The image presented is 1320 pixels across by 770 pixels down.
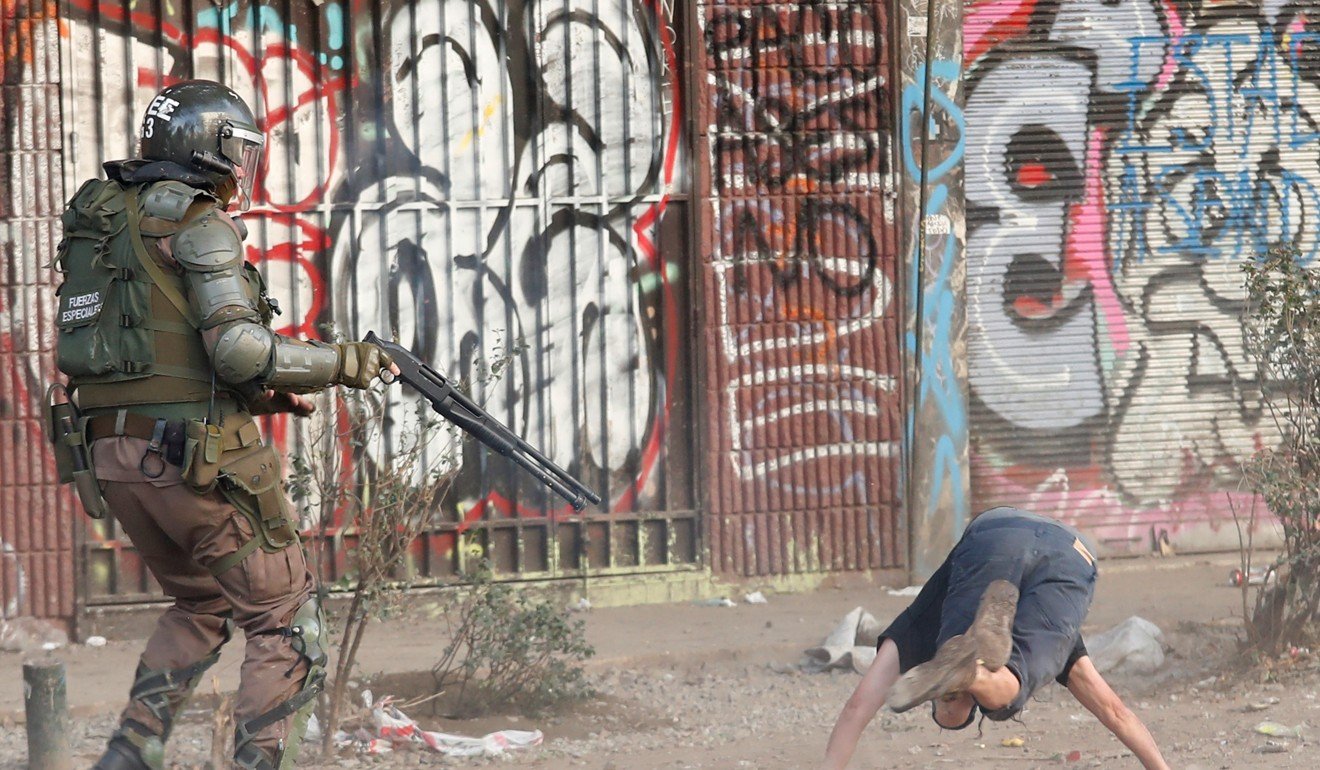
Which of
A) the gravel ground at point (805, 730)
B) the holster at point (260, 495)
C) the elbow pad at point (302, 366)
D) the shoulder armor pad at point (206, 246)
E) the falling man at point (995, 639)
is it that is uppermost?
the shoulder armor pad at point (206, 246)

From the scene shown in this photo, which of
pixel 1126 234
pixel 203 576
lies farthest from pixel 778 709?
pixel 1126 234

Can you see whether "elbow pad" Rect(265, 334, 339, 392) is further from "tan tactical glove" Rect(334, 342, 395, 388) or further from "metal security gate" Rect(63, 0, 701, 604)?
"metal security gate" Rect(63, 0, 701, 604)

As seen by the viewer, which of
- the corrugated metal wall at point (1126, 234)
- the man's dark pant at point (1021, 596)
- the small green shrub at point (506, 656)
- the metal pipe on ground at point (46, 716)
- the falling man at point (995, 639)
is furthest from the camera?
the corrugated metal wall at point (1126, 234)

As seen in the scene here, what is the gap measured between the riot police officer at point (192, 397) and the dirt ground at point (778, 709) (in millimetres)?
914

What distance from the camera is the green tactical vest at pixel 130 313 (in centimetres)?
399

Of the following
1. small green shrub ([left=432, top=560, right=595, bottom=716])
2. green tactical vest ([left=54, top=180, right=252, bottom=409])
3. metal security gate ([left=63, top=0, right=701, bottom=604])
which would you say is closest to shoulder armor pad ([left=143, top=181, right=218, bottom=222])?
green tactical vest ([left=54, top=180, right=252, bottom=409])

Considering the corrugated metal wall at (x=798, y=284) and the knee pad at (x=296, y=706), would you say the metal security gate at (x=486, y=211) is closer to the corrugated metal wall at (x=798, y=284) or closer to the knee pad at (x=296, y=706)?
the corrugated metal wall at (x=798, y=284)

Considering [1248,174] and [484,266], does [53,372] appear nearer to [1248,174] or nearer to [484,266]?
[484,266]

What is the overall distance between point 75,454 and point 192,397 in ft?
1.21

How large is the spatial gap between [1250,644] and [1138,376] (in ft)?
7.22

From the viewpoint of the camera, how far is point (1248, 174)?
7891mm

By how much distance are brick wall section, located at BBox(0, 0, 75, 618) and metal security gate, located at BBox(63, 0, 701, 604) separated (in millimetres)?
128

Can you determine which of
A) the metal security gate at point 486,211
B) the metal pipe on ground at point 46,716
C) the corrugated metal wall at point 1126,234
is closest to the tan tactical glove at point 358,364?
the metal pipe on ground at point 46,716

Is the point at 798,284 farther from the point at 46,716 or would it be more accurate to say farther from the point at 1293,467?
the point at 46,716
